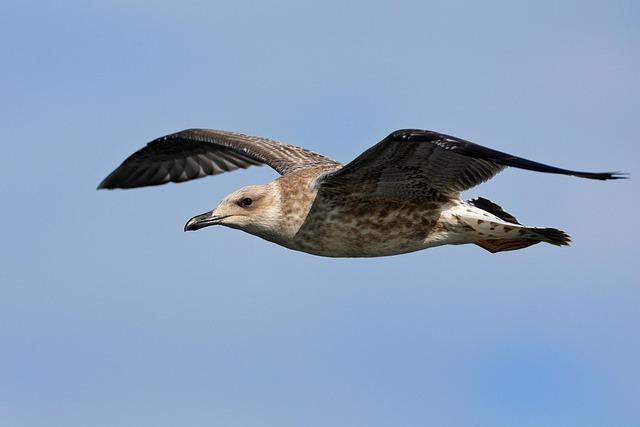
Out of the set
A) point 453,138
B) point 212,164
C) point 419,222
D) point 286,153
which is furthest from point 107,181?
point 453,138

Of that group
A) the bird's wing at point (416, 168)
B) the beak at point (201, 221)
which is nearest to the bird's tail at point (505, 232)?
the bird's wing at point (416, 168)

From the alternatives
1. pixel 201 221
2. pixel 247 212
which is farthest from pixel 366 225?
pixel 201 221

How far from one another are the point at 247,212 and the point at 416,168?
1.87 meters

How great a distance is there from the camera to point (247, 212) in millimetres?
13609

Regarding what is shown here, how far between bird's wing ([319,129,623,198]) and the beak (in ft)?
3.86

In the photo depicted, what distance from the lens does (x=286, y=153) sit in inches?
632

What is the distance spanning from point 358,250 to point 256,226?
108cm

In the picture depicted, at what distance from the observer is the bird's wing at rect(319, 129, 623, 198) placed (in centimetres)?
1200

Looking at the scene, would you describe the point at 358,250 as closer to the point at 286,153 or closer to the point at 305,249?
the point at 305,249

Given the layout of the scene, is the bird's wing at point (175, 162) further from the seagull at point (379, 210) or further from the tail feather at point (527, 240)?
the tail feather at point (527, 240)

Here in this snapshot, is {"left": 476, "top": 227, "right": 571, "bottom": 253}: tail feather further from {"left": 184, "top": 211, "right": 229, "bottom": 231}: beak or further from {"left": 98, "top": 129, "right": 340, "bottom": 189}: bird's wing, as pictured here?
{"left": 98, "top": 129, "right": 340, "bottom": 189}: bird's wing

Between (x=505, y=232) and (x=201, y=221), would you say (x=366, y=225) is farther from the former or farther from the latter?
(x=201, y=221)

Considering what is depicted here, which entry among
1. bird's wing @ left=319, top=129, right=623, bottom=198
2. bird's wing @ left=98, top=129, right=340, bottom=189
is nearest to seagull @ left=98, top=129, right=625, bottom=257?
bird's wing @ left=319, top=129, right=623, bottom=198

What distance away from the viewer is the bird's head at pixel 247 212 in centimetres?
1355
